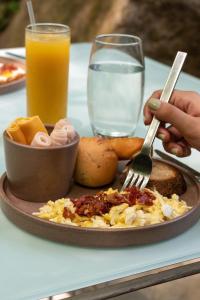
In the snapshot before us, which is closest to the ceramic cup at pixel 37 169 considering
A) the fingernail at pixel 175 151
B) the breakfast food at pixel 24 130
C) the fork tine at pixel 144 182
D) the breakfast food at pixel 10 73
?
the breakfast food at pixel 24 130

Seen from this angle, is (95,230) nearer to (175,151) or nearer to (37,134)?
(37,134)

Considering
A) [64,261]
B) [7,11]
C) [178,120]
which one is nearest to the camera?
[64,261]

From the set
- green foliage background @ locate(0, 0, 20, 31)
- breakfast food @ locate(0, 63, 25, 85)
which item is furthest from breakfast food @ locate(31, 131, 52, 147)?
green foliage background @ locate(0, 0, 20, 31)

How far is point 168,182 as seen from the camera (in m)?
0.88

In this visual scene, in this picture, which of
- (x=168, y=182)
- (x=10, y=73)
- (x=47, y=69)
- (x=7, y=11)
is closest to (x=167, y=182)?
(x=168, y=182)

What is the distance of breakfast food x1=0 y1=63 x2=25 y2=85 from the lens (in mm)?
1478

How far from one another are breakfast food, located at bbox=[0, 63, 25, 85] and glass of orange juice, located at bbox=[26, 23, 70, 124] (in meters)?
0.25

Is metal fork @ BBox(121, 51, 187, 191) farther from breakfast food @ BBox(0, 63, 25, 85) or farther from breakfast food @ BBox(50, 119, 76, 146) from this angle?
breakfast food @ BBox(0, 63, 25, 85)

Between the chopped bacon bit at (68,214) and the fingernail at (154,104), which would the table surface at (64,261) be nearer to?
the chopped bacon bit at (68,214)

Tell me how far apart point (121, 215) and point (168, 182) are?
14cm

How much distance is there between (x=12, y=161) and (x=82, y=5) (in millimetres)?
3552

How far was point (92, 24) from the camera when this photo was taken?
4043 millimetres

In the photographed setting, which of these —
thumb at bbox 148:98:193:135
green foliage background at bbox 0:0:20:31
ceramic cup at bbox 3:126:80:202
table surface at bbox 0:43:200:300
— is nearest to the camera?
table surface at bbox 0:43:200:300

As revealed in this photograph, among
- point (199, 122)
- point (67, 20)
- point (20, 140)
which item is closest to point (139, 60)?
point (199, 122)
